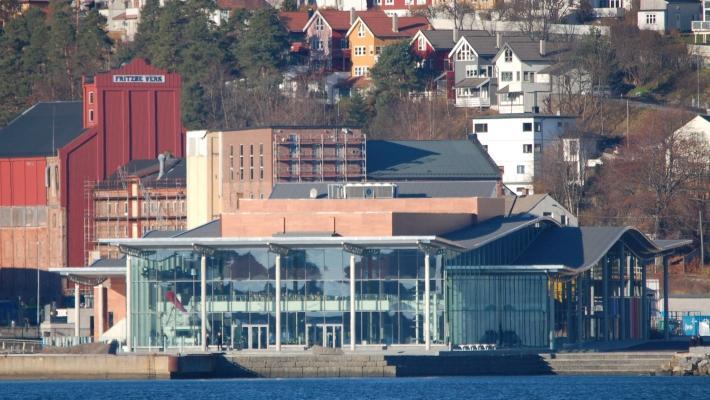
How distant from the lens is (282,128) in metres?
150

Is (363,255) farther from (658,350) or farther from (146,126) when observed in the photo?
(146,126)

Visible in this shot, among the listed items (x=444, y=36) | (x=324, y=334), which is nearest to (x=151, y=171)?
(x=444, y=36)

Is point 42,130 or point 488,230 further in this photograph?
point 42,130

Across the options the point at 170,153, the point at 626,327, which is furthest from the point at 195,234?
the point at 170,153

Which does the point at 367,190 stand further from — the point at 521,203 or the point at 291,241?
the point at 521,203

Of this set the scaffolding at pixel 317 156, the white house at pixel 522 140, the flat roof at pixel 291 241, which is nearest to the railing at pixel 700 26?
the white house at pixel 522 140

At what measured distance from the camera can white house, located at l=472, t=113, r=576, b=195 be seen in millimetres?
164500

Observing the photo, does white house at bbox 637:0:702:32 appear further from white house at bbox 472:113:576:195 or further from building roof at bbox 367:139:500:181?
building roof at bbox 367:139:500:181

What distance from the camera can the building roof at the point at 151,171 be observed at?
15575cm

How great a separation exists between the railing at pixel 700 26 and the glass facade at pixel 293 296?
275 feet

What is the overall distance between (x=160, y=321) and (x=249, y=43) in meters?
84.6

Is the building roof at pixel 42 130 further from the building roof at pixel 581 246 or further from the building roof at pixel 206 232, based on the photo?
the building roof at pixel 581 246

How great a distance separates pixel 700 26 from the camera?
Answer: 18612 centimetres

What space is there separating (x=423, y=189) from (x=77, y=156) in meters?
32.7
